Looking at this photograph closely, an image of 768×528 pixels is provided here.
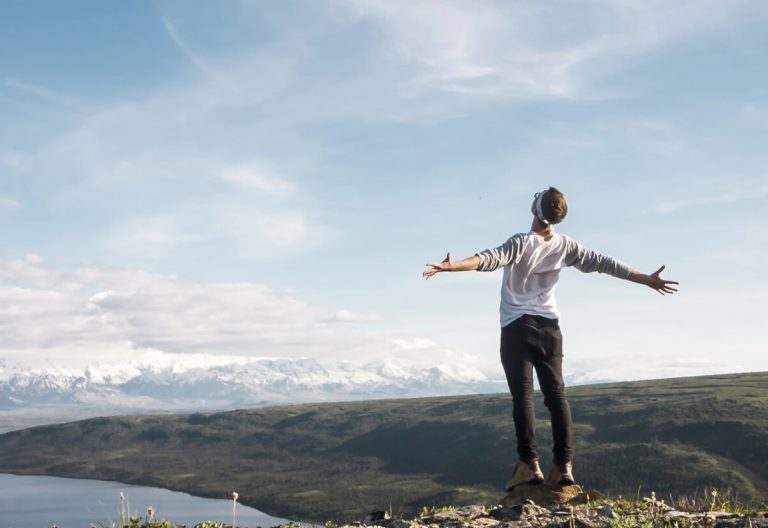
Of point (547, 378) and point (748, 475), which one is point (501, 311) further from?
point (748, 475)

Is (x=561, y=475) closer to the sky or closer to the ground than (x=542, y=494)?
closer to the sky

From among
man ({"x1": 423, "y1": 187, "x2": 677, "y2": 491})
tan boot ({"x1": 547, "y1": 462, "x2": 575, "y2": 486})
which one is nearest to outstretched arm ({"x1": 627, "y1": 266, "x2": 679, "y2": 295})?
man ({"x1": 423, "y1": 187, "x2": 677, "y2": 491})

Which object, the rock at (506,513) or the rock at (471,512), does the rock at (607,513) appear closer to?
the rock at (506,513)

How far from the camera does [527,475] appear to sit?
10.1 m

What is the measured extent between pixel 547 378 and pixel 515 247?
1.74m

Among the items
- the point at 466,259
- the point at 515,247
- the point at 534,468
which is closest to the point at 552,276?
the point at 515,247

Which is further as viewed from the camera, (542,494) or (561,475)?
(561,475)

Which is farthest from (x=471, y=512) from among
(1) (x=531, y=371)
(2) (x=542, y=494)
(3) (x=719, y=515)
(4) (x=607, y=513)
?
(3) (x=719, y=515)

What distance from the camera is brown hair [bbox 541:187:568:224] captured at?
1023cm

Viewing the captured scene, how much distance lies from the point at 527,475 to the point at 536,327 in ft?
6.30

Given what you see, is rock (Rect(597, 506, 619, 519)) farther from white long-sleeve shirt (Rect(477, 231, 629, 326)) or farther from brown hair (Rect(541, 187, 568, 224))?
brown hair (Rect(541, 187, 568, 224))

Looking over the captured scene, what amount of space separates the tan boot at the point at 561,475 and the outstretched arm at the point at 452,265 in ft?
9.76

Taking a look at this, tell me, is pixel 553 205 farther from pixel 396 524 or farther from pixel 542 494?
pixel 396 524

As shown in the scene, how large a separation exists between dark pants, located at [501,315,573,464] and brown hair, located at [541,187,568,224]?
1348 millimetres
